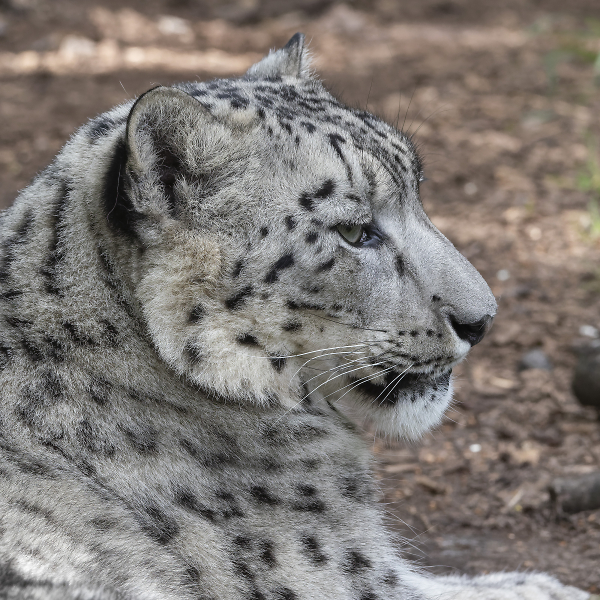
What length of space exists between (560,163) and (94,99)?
228 inches

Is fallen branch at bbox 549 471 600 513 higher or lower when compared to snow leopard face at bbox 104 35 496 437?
lower

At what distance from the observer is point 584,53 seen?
9438 mm

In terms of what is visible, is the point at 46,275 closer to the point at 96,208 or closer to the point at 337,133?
the point at 96,208

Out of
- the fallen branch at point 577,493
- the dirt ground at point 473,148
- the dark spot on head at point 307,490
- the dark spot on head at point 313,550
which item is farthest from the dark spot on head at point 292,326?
the fallen branch at point 577,493

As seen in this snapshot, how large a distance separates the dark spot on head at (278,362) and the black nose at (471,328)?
2.46ft

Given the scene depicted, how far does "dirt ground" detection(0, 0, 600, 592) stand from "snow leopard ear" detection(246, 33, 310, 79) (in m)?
0.48

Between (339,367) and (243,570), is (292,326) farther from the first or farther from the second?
(243,570)

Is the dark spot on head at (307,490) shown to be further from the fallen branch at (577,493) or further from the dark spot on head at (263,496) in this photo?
the fallen branch at (577,493)

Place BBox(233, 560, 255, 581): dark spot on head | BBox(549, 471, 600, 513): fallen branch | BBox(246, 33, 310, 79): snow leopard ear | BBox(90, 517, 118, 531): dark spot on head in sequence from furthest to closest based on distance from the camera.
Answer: BBox(549, 471, 600, 513): fallen branch < BBox(246, 33, 310, 79): snow leopard ear < BBox(233, 560, 255, 581): dark spot on head < BBox(90, 517, 118, 531): dark spot on head

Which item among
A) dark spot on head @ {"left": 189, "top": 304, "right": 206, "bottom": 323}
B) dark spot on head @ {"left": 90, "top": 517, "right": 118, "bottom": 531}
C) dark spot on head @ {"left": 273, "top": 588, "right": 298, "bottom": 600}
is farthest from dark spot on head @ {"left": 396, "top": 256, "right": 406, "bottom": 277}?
dark spot on head @ {"left": 90, "top": 517, "right": 118, "bottom": 531}

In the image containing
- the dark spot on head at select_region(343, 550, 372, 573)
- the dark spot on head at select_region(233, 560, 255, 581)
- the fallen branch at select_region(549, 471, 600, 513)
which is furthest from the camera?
the fallen branch at select_region(549, 471, 600, 513)

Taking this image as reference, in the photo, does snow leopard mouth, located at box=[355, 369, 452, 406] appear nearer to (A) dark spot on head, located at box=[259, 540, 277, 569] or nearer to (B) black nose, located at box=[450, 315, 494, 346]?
(B) black nose, located at box=[450, 315, 494, 346]

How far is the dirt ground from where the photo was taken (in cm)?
512

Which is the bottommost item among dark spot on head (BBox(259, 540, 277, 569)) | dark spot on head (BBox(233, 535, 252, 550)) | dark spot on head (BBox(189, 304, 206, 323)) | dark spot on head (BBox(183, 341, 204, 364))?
dark spot on head (BBox(259, 540, 277, 569))
